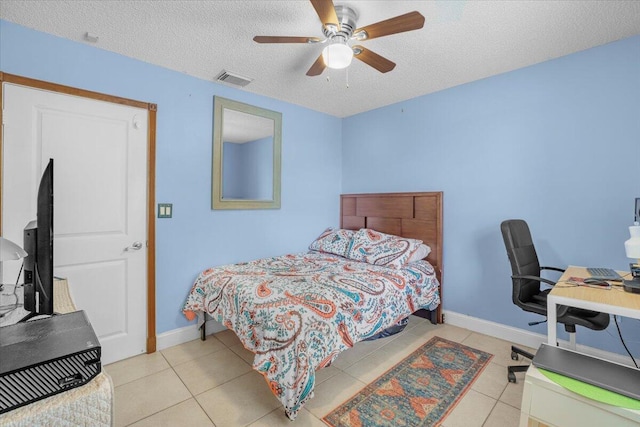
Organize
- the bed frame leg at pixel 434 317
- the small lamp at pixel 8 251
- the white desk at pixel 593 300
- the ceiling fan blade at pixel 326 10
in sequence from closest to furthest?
the small lamp at pixel 8 251, the white desk at pixel 593 300, the ceiling fan blade at pixel 326 10, the bed frame leg at pixel 434 317

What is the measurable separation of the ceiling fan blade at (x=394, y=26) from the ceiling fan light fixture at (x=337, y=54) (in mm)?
120

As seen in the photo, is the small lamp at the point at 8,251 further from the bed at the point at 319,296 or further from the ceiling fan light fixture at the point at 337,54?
the ceiling fan light fixture at the point at 337,54

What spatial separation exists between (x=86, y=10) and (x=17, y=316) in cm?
188

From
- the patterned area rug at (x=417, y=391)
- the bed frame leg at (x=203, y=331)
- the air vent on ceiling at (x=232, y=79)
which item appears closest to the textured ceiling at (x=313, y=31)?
the air vent on ceiling at (x=232, y=79)

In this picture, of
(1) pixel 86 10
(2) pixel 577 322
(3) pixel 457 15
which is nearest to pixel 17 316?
(1) pixel 86 10

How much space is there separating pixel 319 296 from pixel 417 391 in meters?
0.94

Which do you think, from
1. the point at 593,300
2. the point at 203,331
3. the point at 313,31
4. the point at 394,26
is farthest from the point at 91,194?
the point at 593,300

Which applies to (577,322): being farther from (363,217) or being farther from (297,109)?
(297,109)

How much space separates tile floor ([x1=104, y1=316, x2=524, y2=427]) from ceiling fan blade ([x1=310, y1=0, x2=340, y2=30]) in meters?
2.33

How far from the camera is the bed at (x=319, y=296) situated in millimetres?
1724

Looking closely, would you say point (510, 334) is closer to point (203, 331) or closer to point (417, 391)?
point (417, 391)

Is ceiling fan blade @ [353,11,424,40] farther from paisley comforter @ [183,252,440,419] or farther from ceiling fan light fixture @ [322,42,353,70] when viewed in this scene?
paisley comforter @ [183,252,440,419]

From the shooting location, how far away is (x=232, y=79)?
113 inches

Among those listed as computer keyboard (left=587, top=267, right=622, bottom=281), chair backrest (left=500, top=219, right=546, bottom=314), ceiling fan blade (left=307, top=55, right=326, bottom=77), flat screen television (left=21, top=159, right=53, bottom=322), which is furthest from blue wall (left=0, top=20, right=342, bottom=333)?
computer keyboard (left=587, top=267, right=622, bottom=281)
